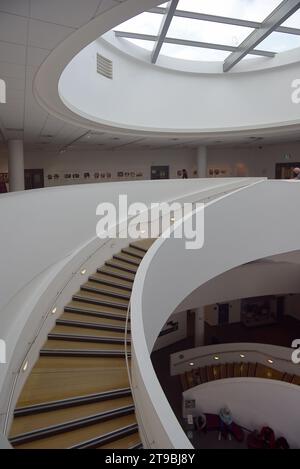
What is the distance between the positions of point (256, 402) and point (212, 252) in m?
7.06

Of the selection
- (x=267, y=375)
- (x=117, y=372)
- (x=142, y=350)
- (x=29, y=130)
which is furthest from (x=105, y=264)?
(x=267, y=375)

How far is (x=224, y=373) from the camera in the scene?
16.5 meters

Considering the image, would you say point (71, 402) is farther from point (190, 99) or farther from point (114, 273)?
point (190, 99)

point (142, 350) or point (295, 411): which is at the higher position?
point (142, 350)

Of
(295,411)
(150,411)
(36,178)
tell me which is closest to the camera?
(150,411)

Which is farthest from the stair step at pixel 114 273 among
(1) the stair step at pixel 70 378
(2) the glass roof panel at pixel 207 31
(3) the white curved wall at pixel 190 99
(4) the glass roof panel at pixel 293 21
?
(4) the glass roof panel at pixel 293 21

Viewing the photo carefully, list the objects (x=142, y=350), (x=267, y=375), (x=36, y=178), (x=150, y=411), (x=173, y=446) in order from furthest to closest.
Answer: (x=36, y=178) < (x=267, y=375) < (x=142, y=350) < (x=150, y=411) < (x=173, y=446)

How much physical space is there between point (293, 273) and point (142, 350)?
51.9ft

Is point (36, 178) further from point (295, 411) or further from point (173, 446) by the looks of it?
point (173, 446)

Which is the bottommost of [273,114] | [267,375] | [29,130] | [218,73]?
[267,375]

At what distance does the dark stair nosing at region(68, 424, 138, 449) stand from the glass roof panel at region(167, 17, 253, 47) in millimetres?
12694

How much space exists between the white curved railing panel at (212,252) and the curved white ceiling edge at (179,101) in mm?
6020

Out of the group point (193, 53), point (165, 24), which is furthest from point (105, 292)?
point (193, 53)

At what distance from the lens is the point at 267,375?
1576cm
